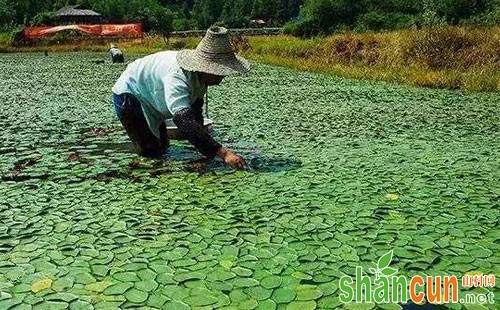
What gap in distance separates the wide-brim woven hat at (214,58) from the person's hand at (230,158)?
393 millimetres

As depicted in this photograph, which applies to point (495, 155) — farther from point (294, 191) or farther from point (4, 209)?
point (4, 209)

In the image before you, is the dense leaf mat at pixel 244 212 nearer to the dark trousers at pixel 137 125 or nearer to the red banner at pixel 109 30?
the dark trousers at pixel 137 125

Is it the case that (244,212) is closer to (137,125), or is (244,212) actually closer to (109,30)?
(137,125)

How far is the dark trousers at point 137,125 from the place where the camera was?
324 cm

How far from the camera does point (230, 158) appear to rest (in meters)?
2.77

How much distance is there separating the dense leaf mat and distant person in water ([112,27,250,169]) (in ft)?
0.58

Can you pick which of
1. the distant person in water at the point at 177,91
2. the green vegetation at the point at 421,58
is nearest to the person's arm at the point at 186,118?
the distant person in water at the point at 177,91

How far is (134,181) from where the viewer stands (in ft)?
9.25

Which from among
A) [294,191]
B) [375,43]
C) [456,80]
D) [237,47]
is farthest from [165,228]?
[237,47]

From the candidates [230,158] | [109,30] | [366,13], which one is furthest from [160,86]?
[366,13]

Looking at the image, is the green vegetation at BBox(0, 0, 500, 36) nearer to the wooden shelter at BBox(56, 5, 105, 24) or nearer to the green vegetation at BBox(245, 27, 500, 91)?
the wooden shelter at BBox(56, 5, 105, 24)

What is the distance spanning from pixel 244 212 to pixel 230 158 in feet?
1.63

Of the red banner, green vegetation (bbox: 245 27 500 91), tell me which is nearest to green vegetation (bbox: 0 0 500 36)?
green vegetation (bbox: 245 27 500 91)

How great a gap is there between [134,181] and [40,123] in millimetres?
2151
